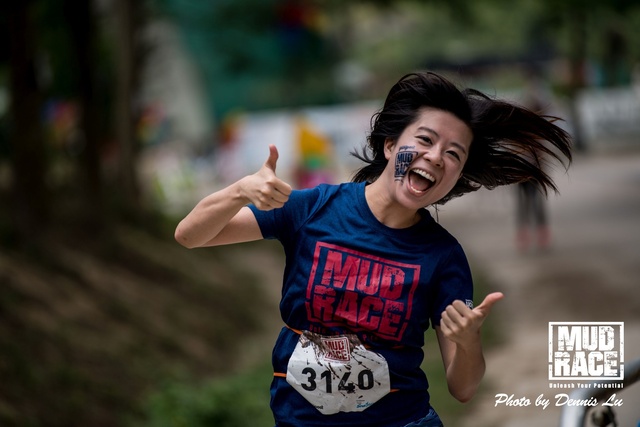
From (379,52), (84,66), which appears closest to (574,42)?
(84,66)

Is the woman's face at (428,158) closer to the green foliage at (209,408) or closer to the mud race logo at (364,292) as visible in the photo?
the mud race logo at (364,292)

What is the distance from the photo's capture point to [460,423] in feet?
22.7

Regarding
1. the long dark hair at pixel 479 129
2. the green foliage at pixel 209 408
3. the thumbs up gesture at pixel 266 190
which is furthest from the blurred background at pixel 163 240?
the thumbs up gesture at pixel 266 190

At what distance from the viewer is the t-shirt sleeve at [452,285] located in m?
2.88

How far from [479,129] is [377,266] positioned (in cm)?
52

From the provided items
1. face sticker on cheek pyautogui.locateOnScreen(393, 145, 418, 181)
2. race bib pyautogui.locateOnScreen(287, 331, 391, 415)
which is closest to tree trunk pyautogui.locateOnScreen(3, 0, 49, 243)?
race bib pyautogui.locateOnScreen(287, 331, 391, 415)

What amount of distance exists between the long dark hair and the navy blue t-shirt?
22cm

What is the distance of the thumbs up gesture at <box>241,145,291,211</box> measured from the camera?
8.81ft

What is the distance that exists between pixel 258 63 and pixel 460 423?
1601 cm

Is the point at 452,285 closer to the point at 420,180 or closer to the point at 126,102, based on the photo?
the point at 420,180

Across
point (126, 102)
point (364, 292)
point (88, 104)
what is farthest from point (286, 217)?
point (126, 102)

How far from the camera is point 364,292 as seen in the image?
2844 millimetres

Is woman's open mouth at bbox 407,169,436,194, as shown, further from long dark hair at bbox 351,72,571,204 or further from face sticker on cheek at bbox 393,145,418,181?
long dark hair at bbox 351,72,571,204

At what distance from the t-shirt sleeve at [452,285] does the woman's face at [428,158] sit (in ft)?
0.59
